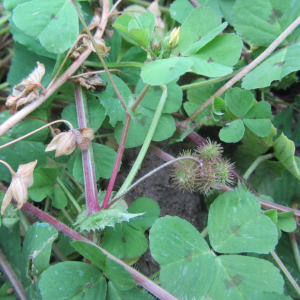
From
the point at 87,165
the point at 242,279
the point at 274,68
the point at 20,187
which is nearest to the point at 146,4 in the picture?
the point at 274,68

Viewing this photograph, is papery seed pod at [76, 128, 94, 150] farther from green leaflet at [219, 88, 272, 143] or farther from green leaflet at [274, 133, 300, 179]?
green leaflet at [274, 133, 300, 179]

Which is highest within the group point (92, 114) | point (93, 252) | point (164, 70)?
point (164, 70)

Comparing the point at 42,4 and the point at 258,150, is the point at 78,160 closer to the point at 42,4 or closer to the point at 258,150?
the point at 42,4

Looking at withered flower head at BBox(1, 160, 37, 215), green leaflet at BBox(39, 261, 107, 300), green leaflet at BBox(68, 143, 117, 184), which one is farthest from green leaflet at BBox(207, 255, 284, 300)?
withered flower head at BBox(1, 160, 37, 215)

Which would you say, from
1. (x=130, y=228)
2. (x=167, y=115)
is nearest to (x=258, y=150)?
(x=167, y=115)

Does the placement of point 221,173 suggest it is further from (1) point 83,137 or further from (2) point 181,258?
(1) point 83,137

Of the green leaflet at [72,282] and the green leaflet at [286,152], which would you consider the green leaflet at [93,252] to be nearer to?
the green leaflet at [72,282]

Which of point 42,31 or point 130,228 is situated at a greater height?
point 42,31
